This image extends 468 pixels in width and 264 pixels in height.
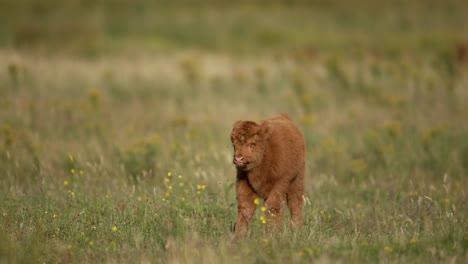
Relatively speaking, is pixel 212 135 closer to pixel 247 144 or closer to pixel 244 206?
pixel 244 206

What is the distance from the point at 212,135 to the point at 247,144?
5.77 meters

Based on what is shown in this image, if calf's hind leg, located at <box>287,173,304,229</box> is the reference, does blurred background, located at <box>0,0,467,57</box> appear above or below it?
above

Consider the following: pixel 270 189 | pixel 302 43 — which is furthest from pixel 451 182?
pixel 302 43

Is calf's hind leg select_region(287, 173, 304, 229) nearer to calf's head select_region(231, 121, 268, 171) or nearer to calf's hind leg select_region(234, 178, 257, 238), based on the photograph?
calf's hind leg select_region(234, 178, 257, 238)

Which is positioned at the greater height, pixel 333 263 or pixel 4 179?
pixel 333 263

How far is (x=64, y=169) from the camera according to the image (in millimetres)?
9141

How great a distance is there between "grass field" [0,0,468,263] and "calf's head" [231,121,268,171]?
0.67m

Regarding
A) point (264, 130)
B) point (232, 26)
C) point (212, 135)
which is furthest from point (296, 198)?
point (232, 26)

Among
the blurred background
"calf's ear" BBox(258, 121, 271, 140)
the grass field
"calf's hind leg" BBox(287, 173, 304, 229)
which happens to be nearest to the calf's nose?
"calf's ear" BBox(258, 121, 271, 140)

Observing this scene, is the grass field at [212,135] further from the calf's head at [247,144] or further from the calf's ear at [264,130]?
the calf's ear at [264,130]

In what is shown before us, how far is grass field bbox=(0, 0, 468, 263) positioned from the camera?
5723mm

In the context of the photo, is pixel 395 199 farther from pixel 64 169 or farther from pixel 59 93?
pixel 59 93

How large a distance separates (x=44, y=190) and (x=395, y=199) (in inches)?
159

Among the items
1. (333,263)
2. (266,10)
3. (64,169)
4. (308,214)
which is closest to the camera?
(333,263)
